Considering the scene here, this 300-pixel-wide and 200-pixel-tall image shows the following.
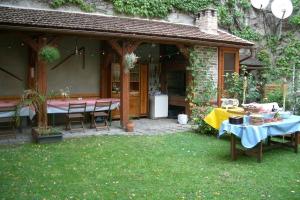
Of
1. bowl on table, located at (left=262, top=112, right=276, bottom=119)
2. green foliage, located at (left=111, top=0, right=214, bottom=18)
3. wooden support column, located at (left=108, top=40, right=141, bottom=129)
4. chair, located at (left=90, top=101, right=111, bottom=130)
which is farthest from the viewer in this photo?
green foliage, located at (left=111, top=0, right=214, bottom=18)

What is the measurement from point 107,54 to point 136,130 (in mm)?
2936

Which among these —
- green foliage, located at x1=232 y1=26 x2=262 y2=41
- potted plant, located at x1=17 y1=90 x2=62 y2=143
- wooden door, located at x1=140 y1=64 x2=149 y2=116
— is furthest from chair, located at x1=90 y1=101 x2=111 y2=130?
green foliage, located at x1=232 y1=26 x2=262 y2=41

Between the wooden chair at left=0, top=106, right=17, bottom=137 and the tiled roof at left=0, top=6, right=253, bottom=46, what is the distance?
1964mm

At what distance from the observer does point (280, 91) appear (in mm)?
12961

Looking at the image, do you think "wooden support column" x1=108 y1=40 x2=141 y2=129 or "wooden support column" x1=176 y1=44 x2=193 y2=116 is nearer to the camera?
"wooden support column" x1=108 y1=40 x2=141 y2=129

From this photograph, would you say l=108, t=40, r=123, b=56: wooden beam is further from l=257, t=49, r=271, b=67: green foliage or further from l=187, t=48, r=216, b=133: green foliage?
l=257, t=49, r=271, b=67: green foliage

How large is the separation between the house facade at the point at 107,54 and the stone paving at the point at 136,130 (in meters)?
0.58

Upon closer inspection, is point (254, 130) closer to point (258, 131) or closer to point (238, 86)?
point (258, 131)

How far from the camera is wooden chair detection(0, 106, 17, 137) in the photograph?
26.9 ft

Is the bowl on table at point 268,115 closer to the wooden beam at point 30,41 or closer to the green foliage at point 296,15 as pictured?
the wooden beam at point 30,41

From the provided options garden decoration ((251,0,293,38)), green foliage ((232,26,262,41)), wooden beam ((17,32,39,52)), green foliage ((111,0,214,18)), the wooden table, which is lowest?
the wooden table

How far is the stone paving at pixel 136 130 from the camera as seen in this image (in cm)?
853

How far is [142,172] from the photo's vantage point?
5.86 m

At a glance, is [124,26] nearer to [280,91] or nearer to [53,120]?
[53,120]
